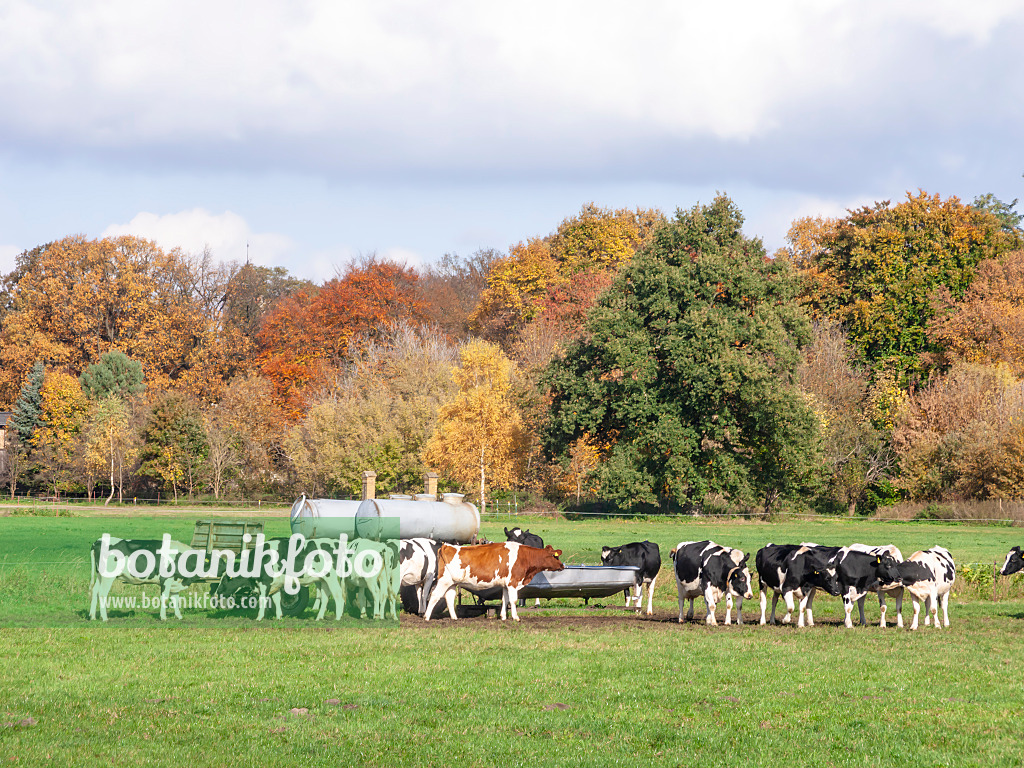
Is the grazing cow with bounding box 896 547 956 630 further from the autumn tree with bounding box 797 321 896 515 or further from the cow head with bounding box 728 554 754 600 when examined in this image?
the autumn tree with bounding box 797 321 896 515

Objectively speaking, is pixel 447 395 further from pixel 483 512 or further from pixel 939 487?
pixel 939 487

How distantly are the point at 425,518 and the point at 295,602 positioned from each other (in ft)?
19.2

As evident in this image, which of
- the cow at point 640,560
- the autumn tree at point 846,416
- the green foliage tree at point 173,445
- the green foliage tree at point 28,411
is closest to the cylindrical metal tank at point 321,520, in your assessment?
the cow at point 640,560

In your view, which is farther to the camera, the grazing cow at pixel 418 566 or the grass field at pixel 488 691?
the grazing cow at pixel 418 566

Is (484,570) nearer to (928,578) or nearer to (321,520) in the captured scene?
(321,520)

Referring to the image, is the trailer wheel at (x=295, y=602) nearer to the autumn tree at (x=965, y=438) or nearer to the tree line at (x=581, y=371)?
the tree line at (x=581, y=371)

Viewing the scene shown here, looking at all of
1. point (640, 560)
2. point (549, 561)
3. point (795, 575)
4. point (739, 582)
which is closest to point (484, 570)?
point (549, 561)

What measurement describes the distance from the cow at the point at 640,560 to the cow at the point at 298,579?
6.29 metres

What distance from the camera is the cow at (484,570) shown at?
19.0 m

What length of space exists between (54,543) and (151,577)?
7.47 metres

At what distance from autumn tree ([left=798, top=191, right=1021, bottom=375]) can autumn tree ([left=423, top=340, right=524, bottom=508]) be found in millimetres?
21363

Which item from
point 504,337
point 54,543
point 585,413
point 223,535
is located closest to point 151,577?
point 223,535

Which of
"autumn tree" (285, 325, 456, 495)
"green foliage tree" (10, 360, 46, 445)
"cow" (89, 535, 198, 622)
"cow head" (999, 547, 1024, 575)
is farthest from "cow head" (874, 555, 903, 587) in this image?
"green foliage tree" (10, 360, 46, 445)

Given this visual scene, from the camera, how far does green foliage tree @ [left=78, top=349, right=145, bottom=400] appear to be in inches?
2923
